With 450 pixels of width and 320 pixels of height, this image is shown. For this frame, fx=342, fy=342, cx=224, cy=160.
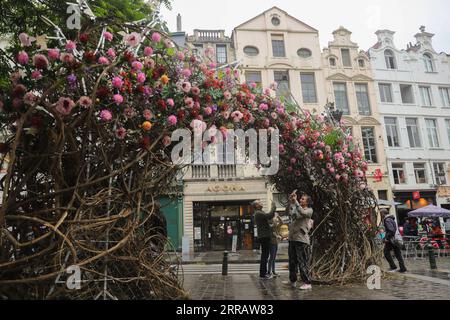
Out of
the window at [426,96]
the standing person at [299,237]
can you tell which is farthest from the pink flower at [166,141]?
the window at [426,96]

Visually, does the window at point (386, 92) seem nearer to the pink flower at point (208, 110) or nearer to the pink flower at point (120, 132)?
the pink flower at point (208, 110)

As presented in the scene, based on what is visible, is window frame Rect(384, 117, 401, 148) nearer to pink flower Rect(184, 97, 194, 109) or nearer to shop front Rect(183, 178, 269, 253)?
shop front Rect(183, 178, 269, 253)

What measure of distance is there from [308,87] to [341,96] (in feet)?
8.43

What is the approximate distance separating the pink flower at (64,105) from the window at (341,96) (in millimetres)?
23008

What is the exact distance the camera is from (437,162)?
Result: 989 inches

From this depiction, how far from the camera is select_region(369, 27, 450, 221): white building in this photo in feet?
78.9

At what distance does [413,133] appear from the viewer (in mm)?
25469

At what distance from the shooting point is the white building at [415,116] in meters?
24.0

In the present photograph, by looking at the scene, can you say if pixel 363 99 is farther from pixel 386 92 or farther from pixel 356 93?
pixel 386 92

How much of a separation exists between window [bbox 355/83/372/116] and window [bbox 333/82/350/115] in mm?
975

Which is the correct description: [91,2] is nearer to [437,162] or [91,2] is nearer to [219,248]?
[219,248]

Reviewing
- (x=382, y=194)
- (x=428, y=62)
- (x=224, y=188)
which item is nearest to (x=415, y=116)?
(x=428, y=62)
